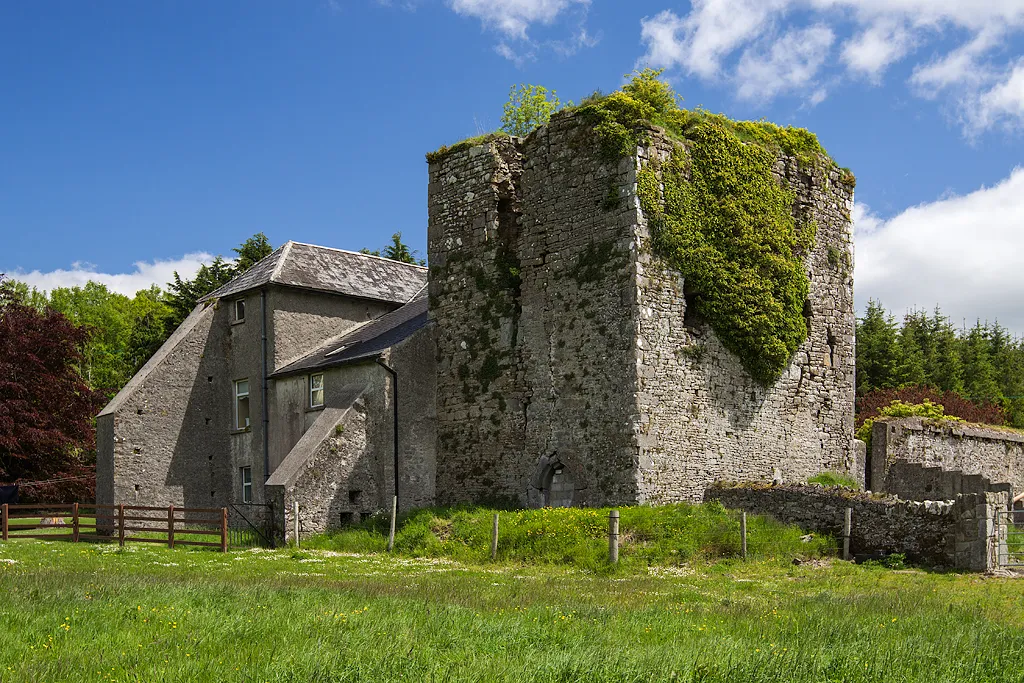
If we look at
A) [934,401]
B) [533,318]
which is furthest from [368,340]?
[934,401]

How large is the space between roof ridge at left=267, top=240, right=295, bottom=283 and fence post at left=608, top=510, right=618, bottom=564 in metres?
15.5

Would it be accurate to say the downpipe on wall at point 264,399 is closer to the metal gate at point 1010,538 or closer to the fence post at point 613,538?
the fence post at point 613,538

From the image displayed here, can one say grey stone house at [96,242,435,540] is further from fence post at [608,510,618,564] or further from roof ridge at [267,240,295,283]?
fence post at [608,510,618,564]

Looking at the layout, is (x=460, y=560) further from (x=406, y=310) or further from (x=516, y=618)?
(x=406, y=310)

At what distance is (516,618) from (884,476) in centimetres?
1839

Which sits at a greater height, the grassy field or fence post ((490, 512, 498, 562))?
the grassy field

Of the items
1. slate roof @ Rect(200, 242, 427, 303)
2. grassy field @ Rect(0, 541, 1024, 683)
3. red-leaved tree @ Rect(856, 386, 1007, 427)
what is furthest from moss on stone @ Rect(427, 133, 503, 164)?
red-leaved tree @ Rect(856, 386, 1007, 427)

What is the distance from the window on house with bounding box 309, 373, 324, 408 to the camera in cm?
2830

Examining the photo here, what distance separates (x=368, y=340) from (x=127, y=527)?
7781 mm

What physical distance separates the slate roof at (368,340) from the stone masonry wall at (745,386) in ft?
23.5

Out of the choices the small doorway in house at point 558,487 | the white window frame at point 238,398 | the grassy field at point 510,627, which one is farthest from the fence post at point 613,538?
the white window frame at point 238,398

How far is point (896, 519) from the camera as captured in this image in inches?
733

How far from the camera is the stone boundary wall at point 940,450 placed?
27.3 meters

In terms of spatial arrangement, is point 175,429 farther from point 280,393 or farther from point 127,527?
point 127,527
